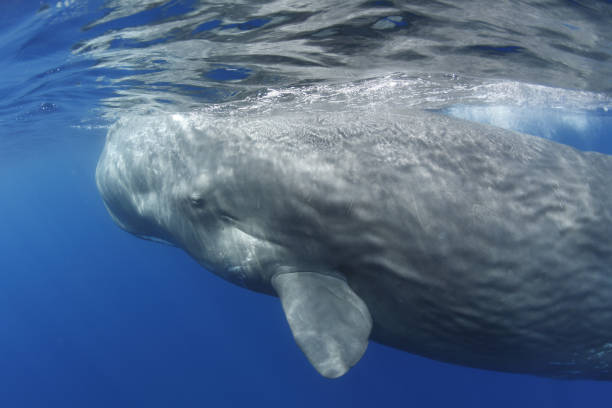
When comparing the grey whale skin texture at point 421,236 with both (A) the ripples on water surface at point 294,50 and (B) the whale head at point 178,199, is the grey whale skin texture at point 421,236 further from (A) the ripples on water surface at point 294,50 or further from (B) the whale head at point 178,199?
(A) the ripples on water surface at point 294,50

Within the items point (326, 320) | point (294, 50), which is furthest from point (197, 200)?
point (294, 50)

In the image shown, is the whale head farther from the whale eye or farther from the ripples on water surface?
the ripples on water surface

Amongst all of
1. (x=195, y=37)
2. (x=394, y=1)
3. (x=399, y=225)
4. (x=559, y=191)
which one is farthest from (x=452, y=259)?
(x=195, y=37)

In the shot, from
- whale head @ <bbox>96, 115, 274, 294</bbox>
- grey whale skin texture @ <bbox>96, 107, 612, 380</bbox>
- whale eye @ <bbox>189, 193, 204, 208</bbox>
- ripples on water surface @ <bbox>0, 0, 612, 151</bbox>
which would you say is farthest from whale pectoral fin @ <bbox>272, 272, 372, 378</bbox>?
ripples on water surface @ <bbox>0, 0, 612, 151</bbox>

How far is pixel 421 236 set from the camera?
14.0ft

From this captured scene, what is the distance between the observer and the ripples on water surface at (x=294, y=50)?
7.92 meters

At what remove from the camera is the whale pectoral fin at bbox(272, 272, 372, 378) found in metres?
3.80

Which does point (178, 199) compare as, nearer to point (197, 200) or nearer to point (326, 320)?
point (197, 200)

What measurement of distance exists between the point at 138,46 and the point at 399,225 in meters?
8.70

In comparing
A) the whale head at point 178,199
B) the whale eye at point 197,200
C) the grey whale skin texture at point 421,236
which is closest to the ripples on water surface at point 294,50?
the whale head at point 178,199

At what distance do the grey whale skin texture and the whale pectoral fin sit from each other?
15 millimetres

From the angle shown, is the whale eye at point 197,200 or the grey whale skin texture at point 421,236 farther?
the whale eye at point 197,200

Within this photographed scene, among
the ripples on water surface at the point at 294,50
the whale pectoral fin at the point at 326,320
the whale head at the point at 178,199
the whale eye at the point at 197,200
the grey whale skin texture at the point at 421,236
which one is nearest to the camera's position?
the whale pectoral fin at the point at 326,320

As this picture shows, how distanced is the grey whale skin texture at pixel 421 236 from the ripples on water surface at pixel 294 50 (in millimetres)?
3674
